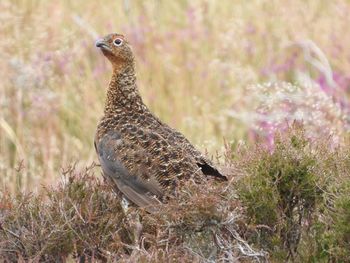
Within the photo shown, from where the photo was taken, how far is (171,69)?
906cm

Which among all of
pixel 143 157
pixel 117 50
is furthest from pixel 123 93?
pixel 143 157

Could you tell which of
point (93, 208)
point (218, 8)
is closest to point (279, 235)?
point (93, 208)

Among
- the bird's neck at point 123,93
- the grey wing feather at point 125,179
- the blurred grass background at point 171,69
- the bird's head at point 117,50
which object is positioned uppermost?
the bird's head at point 117,50

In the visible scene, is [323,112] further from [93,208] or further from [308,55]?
[93,208]

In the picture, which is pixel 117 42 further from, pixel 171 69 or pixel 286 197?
pixel 171 69

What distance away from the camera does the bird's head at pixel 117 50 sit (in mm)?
6000

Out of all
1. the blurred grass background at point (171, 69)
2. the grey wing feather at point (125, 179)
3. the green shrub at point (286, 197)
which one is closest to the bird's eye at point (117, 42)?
the grey wing feather at point (125, 179)

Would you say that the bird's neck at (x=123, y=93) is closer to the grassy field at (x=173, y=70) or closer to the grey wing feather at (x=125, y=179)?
the grey wing feather at (x=125, y=179)

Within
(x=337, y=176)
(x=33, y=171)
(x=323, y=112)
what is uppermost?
(x=337, y=176)

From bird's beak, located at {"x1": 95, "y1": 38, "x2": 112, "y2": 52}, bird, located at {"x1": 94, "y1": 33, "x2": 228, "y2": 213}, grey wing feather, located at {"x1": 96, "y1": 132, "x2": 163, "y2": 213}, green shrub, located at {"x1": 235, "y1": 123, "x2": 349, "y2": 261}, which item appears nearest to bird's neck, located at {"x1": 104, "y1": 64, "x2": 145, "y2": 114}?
bird, located at {"x1": 94, "y1": 33, "x2": 228, "y2": 213}

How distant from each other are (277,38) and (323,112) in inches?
102

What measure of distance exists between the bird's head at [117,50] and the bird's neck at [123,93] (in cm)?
4

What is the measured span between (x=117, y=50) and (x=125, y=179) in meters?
0.97

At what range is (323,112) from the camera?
24.6 ft
